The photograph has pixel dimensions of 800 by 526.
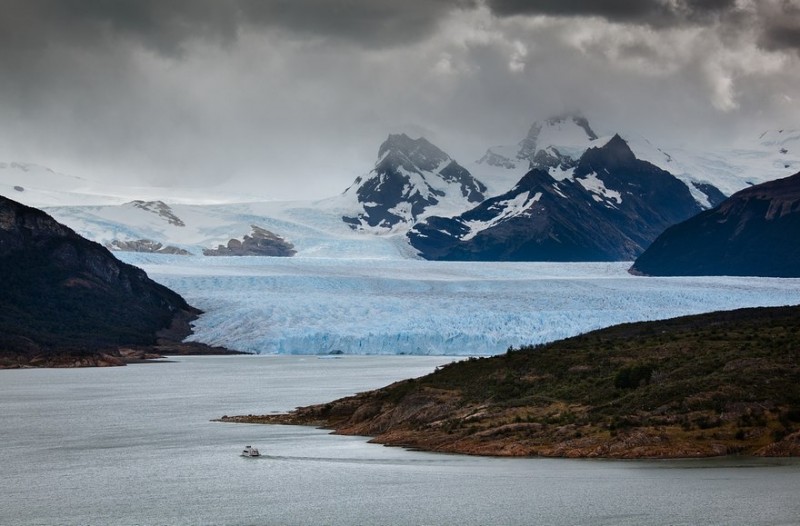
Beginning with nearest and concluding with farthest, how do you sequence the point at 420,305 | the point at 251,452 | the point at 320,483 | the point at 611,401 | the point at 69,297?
the point at 320,483
the point at 251,452
the point at 611,401
the point at 420,305
the point at 69,297

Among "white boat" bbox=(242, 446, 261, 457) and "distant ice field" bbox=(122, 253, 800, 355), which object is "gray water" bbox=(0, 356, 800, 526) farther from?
"distant ice field" bbox=(122, 253, 800, 355)

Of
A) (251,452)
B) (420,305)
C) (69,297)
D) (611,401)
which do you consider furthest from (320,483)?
(69,297)

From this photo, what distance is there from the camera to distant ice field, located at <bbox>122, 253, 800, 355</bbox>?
122188 millimetres

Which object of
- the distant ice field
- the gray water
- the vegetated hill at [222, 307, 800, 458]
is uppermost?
the distant ice field

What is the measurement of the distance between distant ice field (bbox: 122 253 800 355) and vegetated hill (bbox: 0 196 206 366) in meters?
3.41

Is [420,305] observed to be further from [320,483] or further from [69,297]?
[320,483]

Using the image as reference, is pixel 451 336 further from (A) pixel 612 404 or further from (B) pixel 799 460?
(B) pixel 799 460

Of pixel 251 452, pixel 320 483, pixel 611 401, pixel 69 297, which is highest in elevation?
pixel 69 297

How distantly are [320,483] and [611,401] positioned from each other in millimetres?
15797

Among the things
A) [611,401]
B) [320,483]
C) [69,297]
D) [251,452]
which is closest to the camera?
[320,483]

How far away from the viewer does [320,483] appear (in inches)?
1853

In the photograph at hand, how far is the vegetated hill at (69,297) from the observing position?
14238 centimetres

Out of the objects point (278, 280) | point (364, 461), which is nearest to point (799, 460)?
point (364, 461)

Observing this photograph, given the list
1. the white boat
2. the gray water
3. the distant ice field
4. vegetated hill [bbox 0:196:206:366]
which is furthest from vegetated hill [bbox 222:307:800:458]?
vegetated hill [bbox 0:196:206:366]
